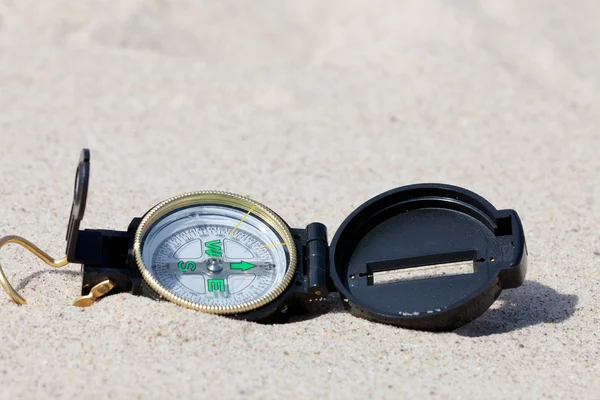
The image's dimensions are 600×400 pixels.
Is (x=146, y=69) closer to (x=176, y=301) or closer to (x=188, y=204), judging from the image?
(x=188, y=204)

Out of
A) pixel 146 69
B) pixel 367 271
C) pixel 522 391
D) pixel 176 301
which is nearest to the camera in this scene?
pixel 522 391

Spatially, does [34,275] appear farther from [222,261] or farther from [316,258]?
[316,258]

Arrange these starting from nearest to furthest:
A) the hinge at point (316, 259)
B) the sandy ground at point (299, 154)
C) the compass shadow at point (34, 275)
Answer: the sandy ground at point (299, 154) → the hinge at point (316, 259) → the compass shadow at point (34, 275)

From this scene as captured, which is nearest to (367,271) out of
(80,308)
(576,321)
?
(576,321)

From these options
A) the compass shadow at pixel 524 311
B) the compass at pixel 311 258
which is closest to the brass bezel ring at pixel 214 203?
the compass at pixel 311 258

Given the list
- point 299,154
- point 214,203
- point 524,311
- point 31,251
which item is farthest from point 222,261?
point 299,154

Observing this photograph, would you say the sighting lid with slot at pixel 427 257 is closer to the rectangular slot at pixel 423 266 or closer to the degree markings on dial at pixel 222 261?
the rectangular slot at pixel 423 266
